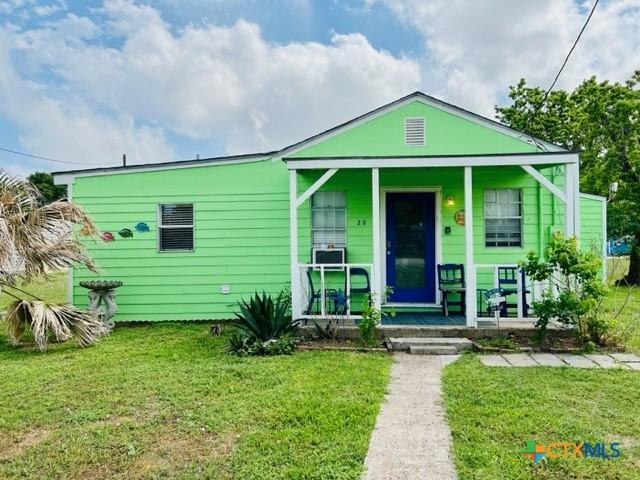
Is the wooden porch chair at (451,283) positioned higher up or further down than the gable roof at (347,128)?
further down

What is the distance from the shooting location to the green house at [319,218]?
25.4ft

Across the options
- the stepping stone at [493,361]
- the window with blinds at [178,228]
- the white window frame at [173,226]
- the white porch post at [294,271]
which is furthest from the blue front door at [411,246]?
the window with blinds at [178,228]

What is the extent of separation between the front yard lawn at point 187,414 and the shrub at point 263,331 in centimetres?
27

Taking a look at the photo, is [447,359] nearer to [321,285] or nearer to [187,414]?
[321,285]

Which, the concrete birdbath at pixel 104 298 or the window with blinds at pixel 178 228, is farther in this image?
the window with blinds at pixel 178 228

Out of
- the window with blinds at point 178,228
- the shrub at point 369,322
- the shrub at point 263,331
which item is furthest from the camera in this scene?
the window with blinds at point 178,228

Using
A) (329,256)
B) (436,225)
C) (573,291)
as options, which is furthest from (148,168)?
(573,291)

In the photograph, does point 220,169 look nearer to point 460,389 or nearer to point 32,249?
point 32,249

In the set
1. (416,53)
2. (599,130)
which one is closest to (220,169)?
(416,53)

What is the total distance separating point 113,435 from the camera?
128 inches

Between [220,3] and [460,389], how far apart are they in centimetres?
1101

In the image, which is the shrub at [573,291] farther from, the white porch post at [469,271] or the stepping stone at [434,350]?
the stepping stone at [434,350]

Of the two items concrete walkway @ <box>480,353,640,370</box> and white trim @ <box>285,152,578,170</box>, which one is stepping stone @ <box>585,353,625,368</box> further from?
white trim @ <box>285,152,578,170</box>

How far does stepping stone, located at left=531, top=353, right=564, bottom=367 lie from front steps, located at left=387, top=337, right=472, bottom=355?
82cm
